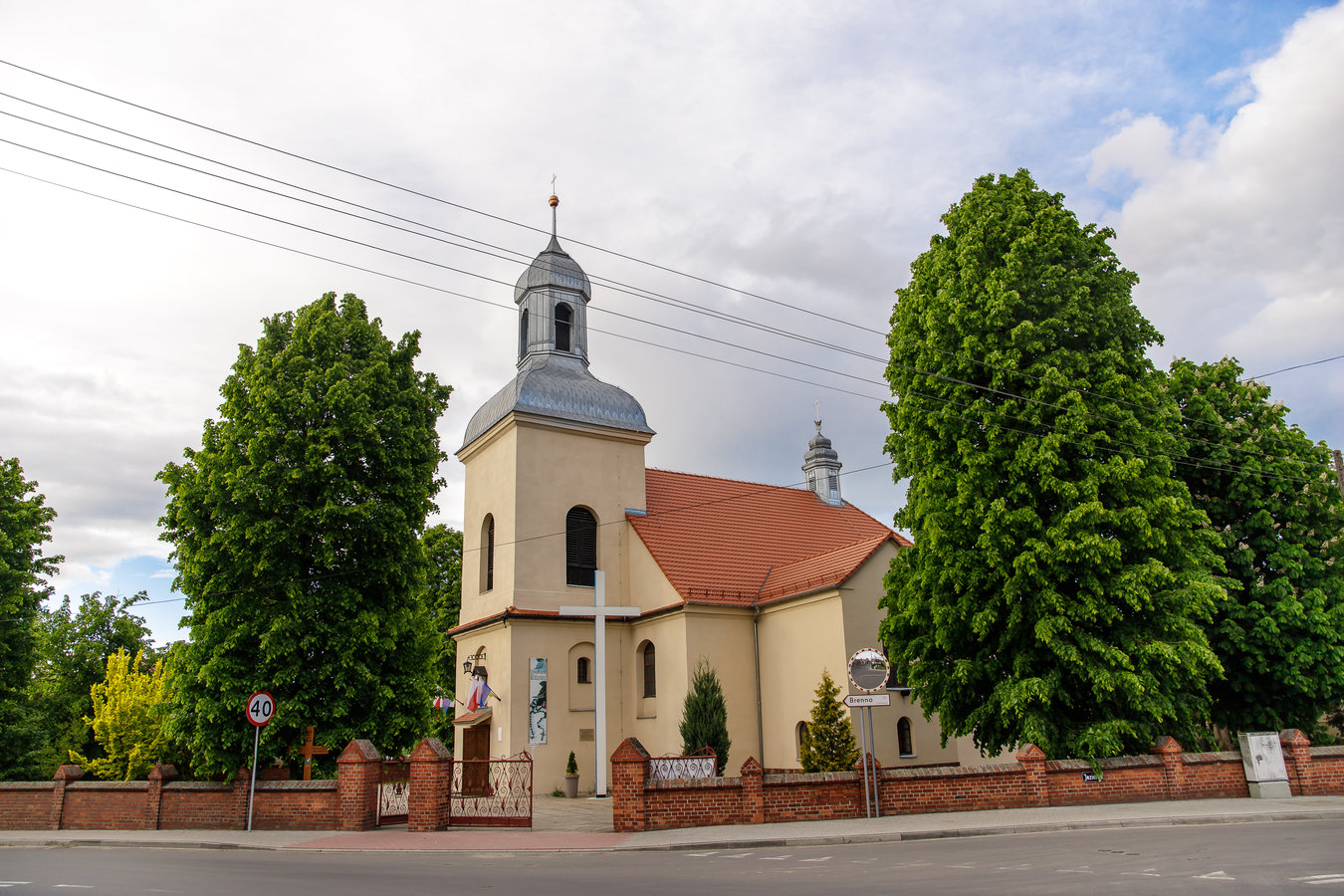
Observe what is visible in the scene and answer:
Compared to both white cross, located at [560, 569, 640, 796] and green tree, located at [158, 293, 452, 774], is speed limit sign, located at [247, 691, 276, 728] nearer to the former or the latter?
green tree, located at [158, 293, 452, 774]

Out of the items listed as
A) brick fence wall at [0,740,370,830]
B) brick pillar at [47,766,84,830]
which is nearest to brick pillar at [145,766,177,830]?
brick fence wall at [0,740,370,830]

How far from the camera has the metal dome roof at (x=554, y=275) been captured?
28391mm

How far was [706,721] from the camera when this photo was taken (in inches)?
885

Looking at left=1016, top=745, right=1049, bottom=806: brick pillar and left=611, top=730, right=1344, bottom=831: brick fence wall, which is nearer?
left=611, top=730, right=1344, bottom=831: brick fence wall

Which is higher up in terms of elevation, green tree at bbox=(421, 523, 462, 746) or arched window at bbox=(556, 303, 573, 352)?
arched window at bbox=(556, 303, 573, 352)

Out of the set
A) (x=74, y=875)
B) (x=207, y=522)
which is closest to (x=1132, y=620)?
(x=74, y=875)

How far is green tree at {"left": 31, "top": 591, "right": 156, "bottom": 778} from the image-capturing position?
1284 inches

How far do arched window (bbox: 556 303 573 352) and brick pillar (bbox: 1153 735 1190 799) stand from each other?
63.1ft

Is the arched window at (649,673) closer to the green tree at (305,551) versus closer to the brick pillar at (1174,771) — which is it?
the green tree at (305,551)

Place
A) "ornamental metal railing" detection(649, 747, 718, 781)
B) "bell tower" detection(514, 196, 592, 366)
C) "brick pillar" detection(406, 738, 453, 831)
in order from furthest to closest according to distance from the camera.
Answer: "bell tower" detection(514, 196, 592, 366)
"ornamental metal railing" detection(649, 747, 718, 781)
"brick pillar" detection(406, 738, 453, 831)

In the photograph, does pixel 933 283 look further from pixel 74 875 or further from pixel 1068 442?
pixel 74 875

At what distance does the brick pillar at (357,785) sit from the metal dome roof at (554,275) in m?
16.1

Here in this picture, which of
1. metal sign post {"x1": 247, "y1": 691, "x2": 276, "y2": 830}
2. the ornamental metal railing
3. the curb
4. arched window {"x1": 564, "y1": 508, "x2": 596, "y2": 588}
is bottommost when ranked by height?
the curb

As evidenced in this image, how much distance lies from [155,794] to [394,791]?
472cm
